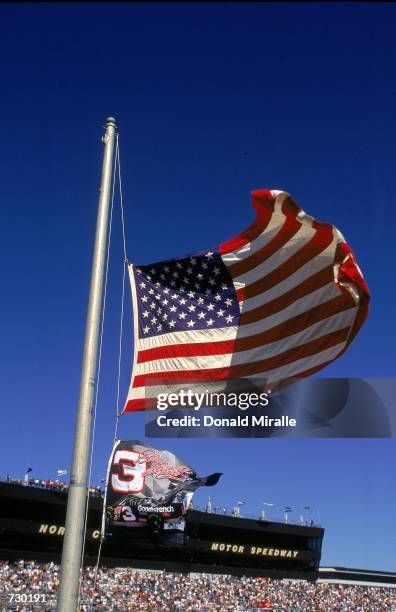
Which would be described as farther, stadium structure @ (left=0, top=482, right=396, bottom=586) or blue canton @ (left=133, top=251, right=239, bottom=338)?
stadium structure @ (left=0, top=482, right=396, bottom=586)

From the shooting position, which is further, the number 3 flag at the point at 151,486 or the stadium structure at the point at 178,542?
the stadium structure at the point at 178,542

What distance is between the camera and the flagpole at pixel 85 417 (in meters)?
7.42

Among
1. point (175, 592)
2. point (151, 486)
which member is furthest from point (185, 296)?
point (175, 592)

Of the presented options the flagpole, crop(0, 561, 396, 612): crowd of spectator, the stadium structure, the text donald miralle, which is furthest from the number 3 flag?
the flagpole

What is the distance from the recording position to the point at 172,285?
1130 centimetres

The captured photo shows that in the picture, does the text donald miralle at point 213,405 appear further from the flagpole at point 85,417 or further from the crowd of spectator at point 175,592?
the crowd of spectator at point 175,592

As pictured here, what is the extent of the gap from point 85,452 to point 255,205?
16.1 ft

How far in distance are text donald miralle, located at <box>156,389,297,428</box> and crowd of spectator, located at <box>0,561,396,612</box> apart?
2928 centimetres

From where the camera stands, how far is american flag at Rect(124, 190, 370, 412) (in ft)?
35.9

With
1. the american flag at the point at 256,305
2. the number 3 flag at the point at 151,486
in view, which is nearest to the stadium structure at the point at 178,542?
the number 3 flag at the point at 151,486

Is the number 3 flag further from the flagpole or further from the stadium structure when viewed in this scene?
the flagpole

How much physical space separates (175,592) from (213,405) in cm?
4383

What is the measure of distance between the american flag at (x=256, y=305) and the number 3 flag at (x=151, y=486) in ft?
62.8

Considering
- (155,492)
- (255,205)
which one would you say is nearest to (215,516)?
(155,492)
